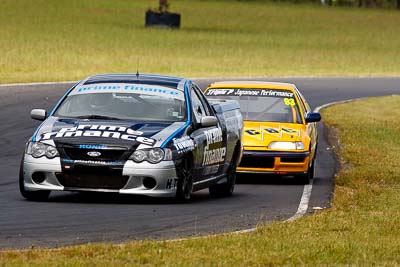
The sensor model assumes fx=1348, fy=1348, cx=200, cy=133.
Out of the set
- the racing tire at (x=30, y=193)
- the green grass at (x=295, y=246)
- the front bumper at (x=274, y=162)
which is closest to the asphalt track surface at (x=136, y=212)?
the racing tire at (x=30, y=193)

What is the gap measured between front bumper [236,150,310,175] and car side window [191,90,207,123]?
2.59 metres

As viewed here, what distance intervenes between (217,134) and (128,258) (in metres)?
5.70

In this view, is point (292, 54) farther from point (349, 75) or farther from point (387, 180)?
point (387, 180)

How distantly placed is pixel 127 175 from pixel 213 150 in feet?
5.54

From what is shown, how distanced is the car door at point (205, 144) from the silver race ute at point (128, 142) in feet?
0.03

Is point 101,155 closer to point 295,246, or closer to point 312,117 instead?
point 295,246

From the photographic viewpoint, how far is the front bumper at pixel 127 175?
42.7ft

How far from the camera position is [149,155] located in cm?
1307

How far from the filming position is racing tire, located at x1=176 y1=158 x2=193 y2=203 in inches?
525

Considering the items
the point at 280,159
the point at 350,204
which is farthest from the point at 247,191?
the point at 350,204

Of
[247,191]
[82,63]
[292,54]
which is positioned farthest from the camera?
[292,54]

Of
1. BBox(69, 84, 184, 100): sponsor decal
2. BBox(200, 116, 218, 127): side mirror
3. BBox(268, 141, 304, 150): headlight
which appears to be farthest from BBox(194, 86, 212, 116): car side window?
BBox(268, 141, 304, 150): headlight

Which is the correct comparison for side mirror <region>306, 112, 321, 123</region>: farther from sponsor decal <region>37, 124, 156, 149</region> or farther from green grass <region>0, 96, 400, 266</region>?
sponsor decal <region>37, 124, 156, 149</region>

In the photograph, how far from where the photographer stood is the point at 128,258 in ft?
29.9
